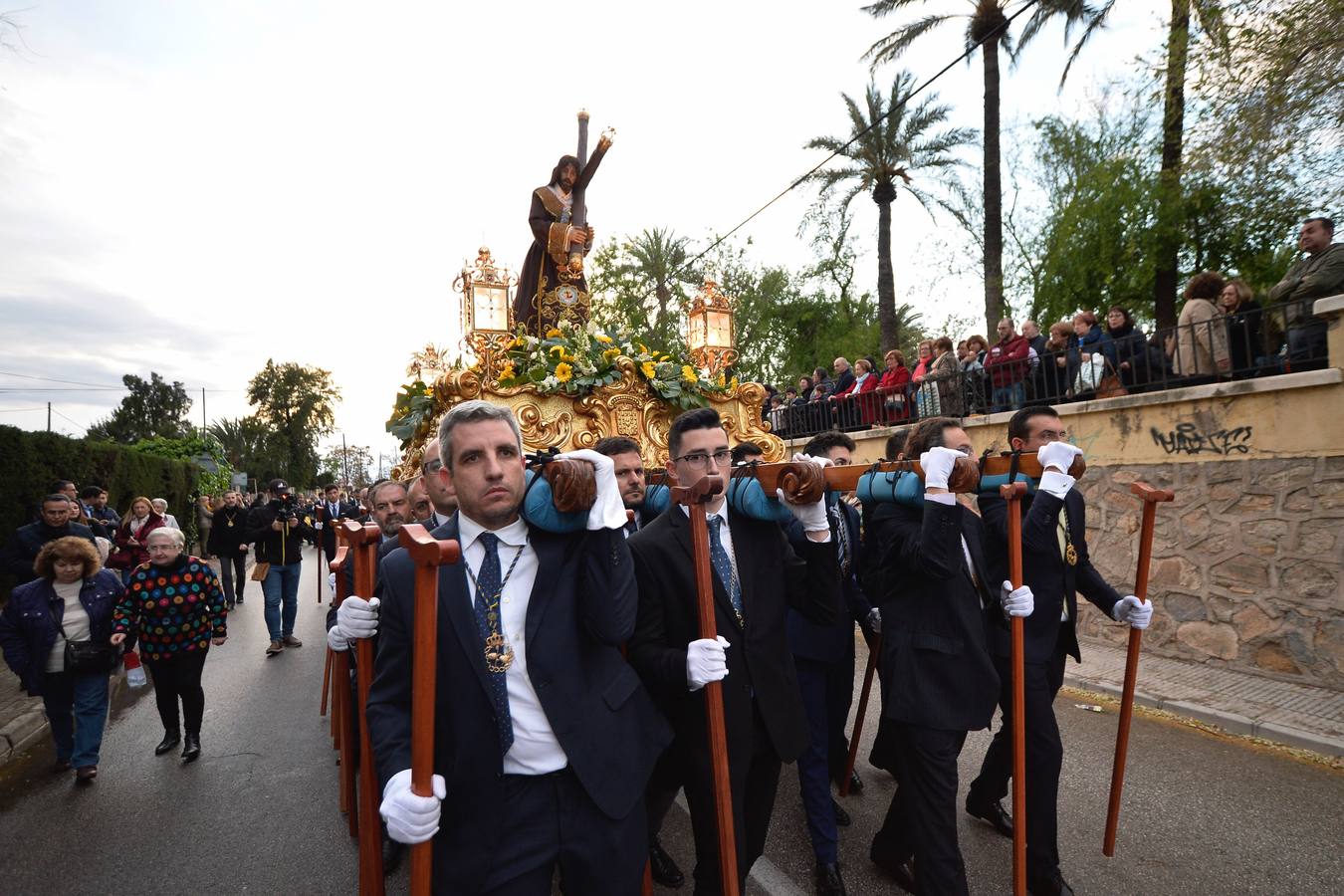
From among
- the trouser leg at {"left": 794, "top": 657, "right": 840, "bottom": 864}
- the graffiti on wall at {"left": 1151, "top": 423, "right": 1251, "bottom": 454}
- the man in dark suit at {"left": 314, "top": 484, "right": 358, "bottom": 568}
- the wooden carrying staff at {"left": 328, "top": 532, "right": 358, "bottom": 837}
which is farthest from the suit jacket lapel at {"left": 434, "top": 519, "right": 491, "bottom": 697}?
the man in dark suit at {"left": 314, "top": 484, "right": 358, "bottom": 568}

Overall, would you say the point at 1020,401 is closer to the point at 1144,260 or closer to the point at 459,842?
the point at 1144,260

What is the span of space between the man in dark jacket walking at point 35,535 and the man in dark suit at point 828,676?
713 centimetres

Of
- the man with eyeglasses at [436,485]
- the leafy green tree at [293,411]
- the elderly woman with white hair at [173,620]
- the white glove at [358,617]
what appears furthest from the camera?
the leafy green tree at [293,411]

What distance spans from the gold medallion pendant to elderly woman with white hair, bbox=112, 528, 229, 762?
13.7 feet

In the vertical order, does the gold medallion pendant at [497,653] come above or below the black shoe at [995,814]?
above

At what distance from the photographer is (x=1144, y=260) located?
12.0 m

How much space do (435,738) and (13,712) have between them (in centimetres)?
646

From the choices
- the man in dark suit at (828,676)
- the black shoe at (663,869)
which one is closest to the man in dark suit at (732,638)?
the man in dark suit at (828,676)

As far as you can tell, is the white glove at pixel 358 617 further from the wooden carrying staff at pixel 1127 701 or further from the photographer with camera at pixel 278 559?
the photographer with camera at pixel 278 559

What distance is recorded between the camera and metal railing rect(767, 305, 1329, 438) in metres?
5.98

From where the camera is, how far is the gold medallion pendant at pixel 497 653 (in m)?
1.98

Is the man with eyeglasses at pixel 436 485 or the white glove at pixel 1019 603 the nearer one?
→ the white glove at pixel 1019 603

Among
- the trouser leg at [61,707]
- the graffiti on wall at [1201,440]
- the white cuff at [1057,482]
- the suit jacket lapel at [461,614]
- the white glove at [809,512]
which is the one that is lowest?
the trouser leg at [61,707]

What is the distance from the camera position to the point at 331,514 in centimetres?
1372
